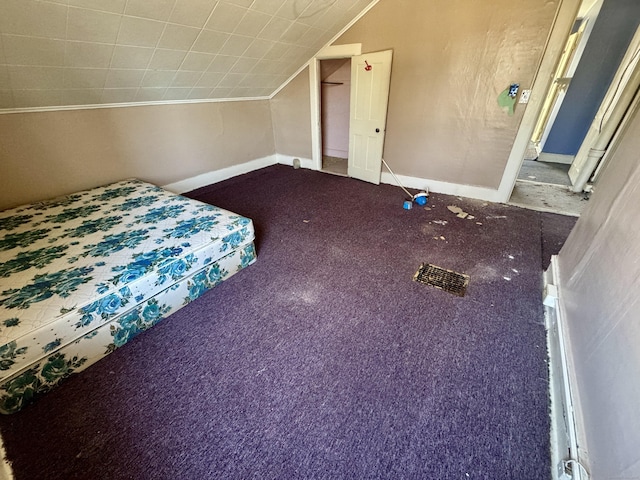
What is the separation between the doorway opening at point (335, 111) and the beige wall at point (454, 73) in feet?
3.62

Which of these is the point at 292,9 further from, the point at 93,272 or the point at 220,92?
the point at 93,272

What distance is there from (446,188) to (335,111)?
255 cm

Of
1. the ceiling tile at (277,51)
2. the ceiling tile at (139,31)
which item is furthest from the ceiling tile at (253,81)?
the ceiling tile at (139,31)

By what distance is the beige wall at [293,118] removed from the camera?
405cm

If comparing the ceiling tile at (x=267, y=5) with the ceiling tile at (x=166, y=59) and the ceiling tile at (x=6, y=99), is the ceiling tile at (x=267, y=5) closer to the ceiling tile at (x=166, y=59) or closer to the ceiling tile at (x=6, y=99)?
the ceiling tile at (x=166, y=59)

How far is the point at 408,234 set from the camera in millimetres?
2582

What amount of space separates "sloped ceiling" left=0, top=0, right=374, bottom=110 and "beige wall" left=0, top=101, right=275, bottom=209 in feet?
0.51

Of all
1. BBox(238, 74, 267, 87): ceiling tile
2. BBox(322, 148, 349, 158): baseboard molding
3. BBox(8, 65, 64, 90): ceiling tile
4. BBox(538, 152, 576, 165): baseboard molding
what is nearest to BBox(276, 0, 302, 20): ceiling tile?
BBox(238, 74, 267, 87): ceiling tile

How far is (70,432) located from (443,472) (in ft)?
5.14

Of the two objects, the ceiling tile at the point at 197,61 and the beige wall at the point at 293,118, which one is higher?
the ceiling tile at the point at 197,61

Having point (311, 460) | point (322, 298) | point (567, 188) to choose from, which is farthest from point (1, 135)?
point (567, 188)

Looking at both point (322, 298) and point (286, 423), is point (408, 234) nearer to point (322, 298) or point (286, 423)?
point (322, 298)

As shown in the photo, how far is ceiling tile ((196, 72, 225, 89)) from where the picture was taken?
301 cm

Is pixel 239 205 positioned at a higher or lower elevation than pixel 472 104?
lower
